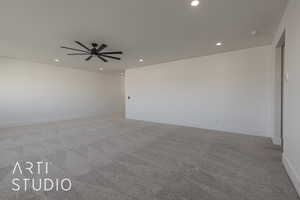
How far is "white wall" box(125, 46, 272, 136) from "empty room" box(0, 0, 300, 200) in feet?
0.11

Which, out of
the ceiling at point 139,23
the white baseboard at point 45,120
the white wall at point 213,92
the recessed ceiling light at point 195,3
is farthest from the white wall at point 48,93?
the recessed ceiling light at point 195,3

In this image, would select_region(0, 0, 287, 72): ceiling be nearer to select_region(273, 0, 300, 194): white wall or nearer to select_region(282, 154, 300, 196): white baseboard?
select_region(273, 0, 300, 194): white wall

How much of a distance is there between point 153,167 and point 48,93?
6.09m

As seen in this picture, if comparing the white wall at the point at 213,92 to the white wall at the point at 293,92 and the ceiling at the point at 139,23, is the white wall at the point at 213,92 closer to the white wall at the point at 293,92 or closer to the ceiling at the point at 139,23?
the ceiling at the point at 139,23

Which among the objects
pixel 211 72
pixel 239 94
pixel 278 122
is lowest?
pixel 278 122

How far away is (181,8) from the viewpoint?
2.32 metres

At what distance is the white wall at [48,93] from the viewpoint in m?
5.21

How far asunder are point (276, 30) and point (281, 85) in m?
1.24

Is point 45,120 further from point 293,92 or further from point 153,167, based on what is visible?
point 293,92

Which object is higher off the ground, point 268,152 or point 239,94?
point 239,94

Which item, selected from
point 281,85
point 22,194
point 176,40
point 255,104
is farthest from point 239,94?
point 22,194

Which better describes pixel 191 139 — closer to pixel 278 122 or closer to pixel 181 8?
pixel 278 122

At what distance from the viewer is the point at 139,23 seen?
2.80 m

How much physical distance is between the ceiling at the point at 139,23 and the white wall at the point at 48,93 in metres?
1.60
